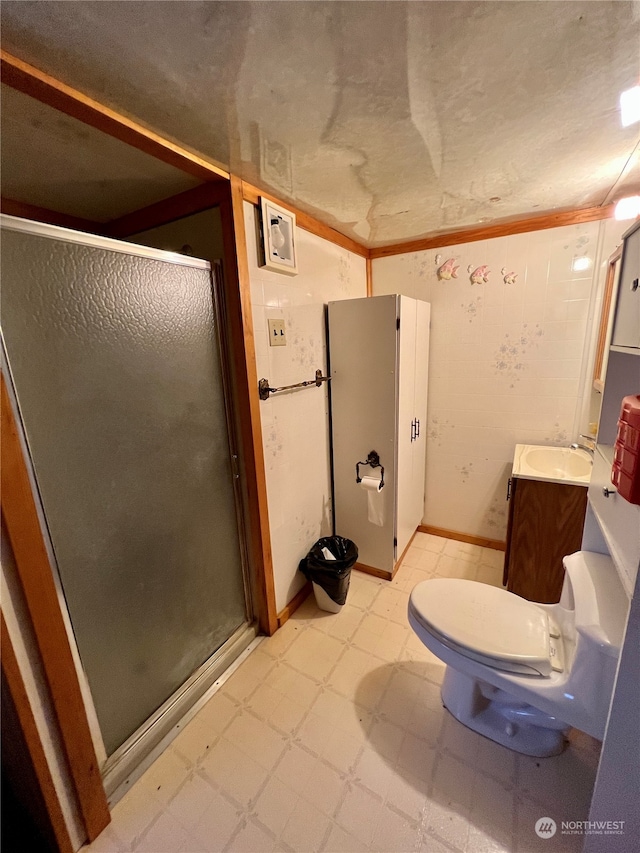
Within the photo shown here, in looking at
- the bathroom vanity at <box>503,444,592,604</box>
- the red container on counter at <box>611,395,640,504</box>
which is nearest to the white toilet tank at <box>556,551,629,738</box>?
the red container on counter at <box>611,395,640,504</box>

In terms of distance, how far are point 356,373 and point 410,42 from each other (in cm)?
135

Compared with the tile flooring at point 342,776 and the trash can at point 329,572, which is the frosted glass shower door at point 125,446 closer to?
the tile flooring at point 342,776

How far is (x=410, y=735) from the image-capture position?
1.30m

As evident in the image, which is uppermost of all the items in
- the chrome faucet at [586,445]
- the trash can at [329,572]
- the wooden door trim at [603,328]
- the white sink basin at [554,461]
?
the wooden door trim at [603,328]

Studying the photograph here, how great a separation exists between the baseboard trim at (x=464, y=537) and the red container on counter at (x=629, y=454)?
5.83ft

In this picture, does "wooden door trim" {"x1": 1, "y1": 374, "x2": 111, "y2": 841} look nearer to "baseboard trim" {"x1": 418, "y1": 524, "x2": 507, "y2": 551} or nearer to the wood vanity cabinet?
the wood vanity cabinet

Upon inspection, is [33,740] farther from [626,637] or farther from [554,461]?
[554,461]

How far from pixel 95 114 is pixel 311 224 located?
108cm

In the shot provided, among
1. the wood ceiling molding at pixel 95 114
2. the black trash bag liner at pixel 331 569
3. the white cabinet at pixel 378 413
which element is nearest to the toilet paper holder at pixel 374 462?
the white cabinet at pixel 378 413

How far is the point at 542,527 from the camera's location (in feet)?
5.69

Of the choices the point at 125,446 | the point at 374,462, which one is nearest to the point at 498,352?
the point at 374,462

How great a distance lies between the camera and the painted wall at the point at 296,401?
1581 millimetres

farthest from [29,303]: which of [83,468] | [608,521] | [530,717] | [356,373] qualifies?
[530,717]

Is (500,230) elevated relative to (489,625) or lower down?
elevated
